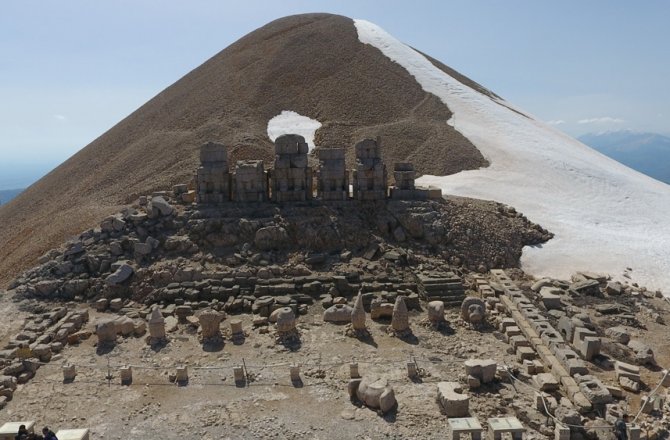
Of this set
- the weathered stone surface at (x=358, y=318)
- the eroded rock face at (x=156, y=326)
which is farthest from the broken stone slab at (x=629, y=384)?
the eroded rock face at (x=156, y=326)

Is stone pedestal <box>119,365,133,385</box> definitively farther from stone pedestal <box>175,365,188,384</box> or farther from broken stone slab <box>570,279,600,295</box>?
broken stone slab <box>570,279,600,295</box>

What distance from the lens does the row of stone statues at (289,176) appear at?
19172 millimetres

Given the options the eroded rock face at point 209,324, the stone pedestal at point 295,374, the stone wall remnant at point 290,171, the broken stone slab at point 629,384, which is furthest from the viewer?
the stone wall remnant at point 290,171

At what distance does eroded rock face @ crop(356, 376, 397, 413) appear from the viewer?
10602 mm

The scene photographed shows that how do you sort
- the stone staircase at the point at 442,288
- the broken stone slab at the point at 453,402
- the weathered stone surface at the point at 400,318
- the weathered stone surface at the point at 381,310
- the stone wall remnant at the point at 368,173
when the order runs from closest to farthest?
1. the broken stone slab at the point at 453,402
2. the weathered stone surface at the point at 400,318
3. the weathered stone surface at the point at 381,310
4. the stone staircase at the point at 442,288
5. the stone wall remnant at the point at 368,173

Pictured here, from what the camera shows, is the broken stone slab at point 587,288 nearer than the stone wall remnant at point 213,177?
Yes

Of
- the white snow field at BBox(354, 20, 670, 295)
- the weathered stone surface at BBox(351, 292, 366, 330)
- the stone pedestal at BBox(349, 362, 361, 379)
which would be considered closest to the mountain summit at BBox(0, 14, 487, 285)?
the white snow field at BBox(354, 20, 670, 295)

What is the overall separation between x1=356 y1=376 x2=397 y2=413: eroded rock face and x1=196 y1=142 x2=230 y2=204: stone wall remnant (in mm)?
10553

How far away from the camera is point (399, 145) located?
30391 millimetres

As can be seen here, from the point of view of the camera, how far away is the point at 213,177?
19.1 metres

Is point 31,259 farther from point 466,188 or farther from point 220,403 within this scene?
point 466,188

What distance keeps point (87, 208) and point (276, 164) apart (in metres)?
11.8

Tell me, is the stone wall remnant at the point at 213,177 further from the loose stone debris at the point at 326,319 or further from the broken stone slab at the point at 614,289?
the broken stone slab at the point at 614,289

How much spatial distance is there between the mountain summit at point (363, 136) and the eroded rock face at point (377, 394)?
10868 mm
